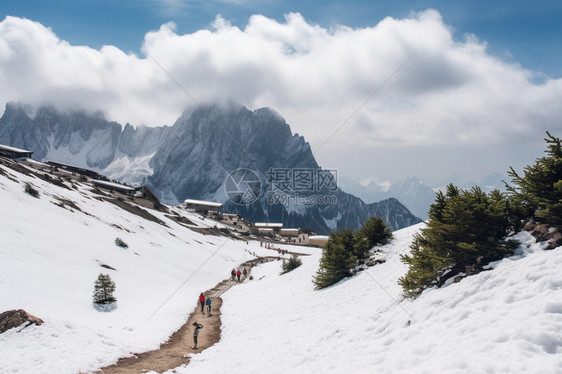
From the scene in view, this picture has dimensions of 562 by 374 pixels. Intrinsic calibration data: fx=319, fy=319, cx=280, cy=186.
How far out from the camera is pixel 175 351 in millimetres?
17625

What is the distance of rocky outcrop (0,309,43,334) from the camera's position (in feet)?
49.8

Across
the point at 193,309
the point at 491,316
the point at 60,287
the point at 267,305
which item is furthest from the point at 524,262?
the point at 60,287

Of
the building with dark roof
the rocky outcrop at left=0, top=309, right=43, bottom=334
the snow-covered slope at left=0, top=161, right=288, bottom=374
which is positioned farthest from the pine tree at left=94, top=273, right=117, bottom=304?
the building with dark roof

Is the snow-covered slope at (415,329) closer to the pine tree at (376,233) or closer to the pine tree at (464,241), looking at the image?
the pine tree at (464,241)

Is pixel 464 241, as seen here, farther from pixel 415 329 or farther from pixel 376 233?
pixel 376 233

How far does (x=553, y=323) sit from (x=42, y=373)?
1718 centimetres

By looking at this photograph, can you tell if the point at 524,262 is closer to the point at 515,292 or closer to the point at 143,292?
the point at 515,292

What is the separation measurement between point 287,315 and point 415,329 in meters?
10.9

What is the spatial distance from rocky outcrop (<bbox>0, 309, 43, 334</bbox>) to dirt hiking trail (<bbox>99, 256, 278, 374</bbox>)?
4.79 metres

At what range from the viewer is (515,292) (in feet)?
30.6

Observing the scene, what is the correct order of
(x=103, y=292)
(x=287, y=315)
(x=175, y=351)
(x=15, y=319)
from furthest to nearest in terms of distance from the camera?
(x=103, y=292)
(x=287, y=315)
(x=175, y=351)
(x=15, y=319)

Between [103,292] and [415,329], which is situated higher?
[415,329]

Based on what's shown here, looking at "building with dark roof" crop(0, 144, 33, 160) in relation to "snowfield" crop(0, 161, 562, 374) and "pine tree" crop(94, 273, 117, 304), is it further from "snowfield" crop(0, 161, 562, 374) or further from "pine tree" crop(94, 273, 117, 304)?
"pine tree" crop(94, 273, 117, 304)

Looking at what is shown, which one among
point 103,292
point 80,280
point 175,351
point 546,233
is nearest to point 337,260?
point 175,351
